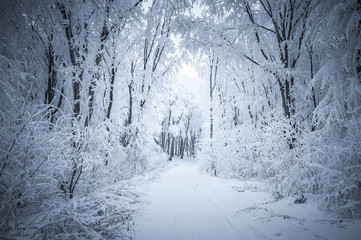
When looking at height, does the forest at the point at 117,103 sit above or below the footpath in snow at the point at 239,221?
above

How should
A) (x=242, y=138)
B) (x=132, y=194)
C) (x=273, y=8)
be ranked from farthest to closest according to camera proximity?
(x=242, y=138) < (x=273, y=8) < (x=132, y=194)

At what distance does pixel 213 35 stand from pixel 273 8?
1.74m

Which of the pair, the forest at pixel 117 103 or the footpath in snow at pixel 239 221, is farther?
the forest at pixel 117 103

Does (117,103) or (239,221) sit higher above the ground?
(117,103)

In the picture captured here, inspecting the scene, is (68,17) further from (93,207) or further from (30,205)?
(93,207)

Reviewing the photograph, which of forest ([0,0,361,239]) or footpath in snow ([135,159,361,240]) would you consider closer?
footpath in snow ([135,159,361,240])

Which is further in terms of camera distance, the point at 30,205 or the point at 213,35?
the point at 213,35

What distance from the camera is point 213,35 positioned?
4.51 metres

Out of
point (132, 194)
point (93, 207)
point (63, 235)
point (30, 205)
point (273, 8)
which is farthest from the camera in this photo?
point (273, 8)

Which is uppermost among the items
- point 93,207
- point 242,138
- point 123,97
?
point 123,97

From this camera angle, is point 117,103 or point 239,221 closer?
point 239,221

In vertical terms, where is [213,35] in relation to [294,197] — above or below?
above

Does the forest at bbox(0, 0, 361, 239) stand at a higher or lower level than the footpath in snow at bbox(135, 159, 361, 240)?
higher

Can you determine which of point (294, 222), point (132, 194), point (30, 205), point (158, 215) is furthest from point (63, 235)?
point (294, 222)
